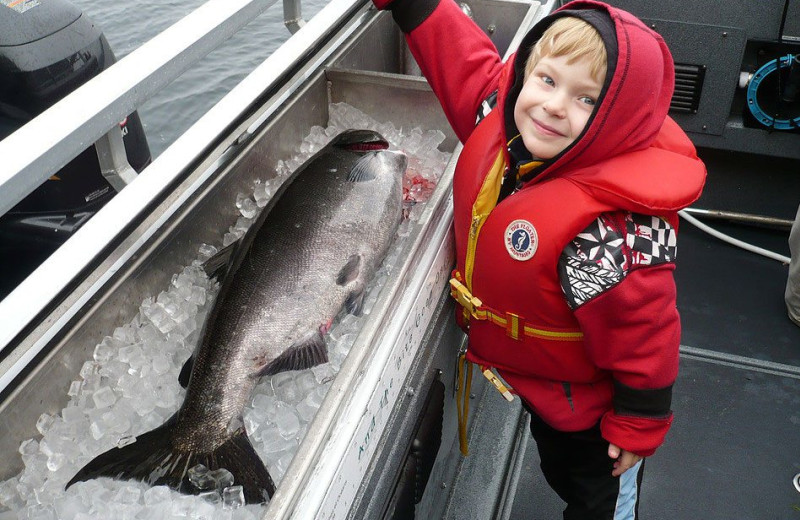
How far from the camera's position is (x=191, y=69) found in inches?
283

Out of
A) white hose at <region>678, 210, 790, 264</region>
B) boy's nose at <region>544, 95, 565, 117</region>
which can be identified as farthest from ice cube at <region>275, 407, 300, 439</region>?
white hose at <region>678, 210, 790, 264</region>

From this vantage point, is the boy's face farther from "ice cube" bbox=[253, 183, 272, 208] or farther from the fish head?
"ice cube" bbox=[253, 183, 272, 208]

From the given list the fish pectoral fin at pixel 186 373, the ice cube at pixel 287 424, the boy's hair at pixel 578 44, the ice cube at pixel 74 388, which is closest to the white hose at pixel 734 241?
the boy's hair at pixel 578 44

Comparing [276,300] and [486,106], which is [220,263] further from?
[486,106]

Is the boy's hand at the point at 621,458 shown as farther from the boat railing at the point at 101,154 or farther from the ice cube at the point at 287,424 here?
the boat railing at the point at 101,154

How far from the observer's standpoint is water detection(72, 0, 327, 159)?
6574 millimetres

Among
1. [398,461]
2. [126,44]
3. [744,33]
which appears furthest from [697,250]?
[126,44]

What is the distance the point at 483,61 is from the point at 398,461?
125 centimetres

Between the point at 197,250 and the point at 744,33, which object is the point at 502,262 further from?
the point at 744,33

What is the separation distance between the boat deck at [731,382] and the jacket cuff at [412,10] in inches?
65.7

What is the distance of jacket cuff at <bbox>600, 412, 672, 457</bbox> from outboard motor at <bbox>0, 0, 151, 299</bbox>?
2.16m

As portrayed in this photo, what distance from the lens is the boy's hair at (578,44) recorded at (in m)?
1.62

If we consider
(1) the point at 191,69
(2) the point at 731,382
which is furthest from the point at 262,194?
(1) the point at 191,69

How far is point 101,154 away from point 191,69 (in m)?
6.03
